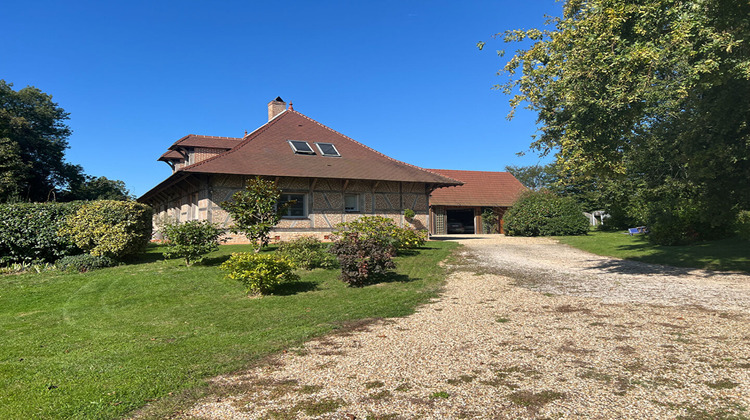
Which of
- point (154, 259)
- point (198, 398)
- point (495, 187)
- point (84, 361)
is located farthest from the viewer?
point (495, 187)

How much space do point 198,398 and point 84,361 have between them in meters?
2.09

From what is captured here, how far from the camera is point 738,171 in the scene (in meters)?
10.1

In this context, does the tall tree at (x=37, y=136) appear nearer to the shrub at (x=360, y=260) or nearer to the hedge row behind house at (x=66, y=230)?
the hedge row behind house at (x=66, y=230)

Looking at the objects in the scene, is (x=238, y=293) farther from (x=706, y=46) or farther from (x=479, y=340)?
(x=706, y=46)

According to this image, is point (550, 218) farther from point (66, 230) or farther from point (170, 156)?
point (170, 156)

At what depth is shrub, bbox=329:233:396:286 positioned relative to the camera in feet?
30.4

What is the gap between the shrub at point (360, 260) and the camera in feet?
30.4

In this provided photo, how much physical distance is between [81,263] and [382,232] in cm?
818

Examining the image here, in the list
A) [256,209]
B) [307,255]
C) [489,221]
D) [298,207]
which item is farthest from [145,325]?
[489,221]

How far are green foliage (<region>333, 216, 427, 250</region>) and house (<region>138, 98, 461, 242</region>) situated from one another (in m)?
2.89

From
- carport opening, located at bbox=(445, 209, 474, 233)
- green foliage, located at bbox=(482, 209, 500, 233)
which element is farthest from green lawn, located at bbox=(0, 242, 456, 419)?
carport opening, located at bbox=(445, 209, 474, 233)

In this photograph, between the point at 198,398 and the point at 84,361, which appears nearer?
the point at 198,398

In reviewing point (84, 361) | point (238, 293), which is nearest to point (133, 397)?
point (84, 361)

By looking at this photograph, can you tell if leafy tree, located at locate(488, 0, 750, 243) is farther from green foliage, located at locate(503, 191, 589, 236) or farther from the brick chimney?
the brick chimney
